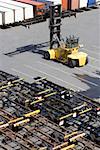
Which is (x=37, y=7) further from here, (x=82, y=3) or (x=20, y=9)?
(x=82, y=3)

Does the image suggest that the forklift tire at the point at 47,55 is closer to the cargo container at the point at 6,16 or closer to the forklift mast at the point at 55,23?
the forklift mast at the point at 55,23

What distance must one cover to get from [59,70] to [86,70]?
2092mm

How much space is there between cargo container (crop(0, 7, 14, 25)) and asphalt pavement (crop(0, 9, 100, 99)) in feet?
3.42

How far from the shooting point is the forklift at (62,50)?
1361 inches

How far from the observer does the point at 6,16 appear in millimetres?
45281

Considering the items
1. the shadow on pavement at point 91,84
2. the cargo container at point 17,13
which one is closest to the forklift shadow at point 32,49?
the shadow on pavement at point 91,84

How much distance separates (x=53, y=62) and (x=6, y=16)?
11.8 meters

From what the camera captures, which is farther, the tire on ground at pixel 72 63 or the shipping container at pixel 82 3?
the shipping container at pixel 82 3

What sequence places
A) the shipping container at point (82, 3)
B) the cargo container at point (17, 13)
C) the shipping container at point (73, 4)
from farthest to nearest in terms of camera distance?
the shipping container at point (82, 3)
the shipping container at point (73, 4)
the cargo container at point (17, 13)

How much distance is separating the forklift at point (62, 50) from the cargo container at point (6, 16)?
359 inches


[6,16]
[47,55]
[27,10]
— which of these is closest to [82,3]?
[27,10]

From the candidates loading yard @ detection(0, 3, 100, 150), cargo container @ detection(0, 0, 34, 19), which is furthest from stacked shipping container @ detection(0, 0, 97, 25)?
loading yard @ detection(0, 3, 100, 150)

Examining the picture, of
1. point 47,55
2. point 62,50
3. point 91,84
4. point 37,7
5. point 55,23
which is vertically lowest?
point 91,84

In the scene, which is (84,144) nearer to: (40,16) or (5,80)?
(5,80)
